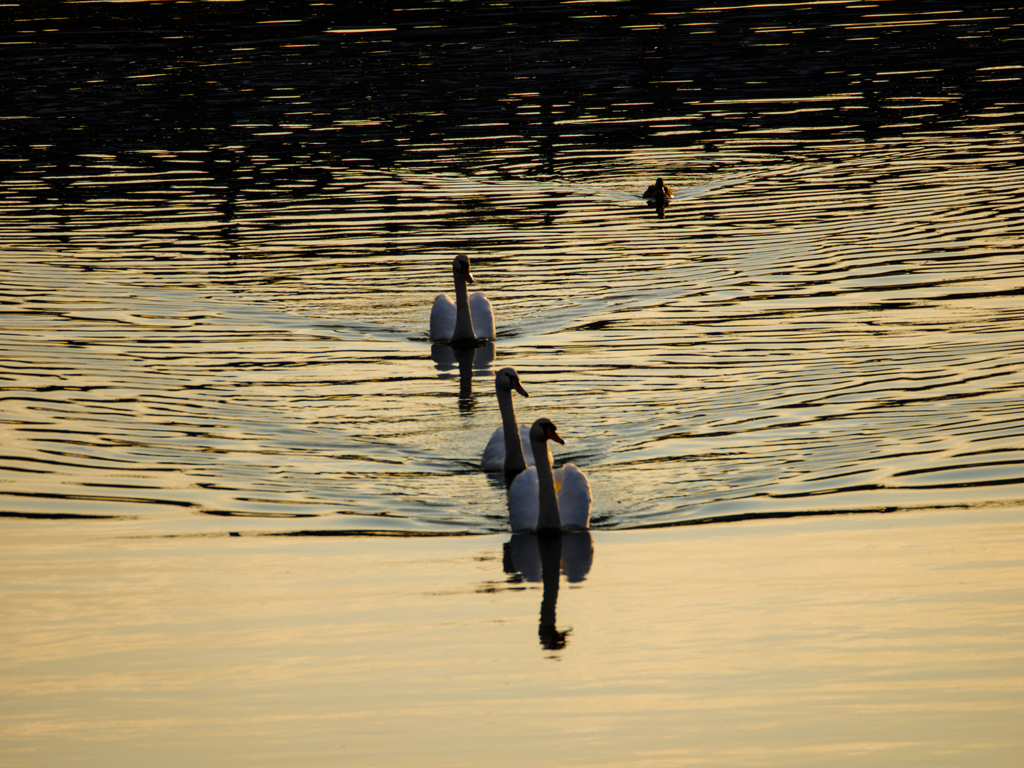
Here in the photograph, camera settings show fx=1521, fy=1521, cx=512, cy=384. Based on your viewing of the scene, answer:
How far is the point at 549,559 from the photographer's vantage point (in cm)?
1364

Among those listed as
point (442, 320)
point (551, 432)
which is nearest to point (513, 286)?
point (442, 320)

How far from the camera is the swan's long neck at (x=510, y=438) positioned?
1571 cm

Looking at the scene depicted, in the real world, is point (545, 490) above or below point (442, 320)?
A: above

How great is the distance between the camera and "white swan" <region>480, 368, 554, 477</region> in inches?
619

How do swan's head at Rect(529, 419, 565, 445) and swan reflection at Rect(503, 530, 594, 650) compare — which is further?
swan's head at Rect(529, 419, 565, 445)

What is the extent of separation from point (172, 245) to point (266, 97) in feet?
54.7

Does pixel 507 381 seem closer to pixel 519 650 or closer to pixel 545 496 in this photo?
pixel 545 496

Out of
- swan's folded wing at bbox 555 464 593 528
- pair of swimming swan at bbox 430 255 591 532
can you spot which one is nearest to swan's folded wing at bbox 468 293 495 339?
pair of swimming swan at bbox 430 255 591 532

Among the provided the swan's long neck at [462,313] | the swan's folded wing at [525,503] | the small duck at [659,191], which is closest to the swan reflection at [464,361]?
the swan's long neck at [462,313]

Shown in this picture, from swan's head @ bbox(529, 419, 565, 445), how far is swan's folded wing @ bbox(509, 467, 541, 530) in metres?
0.57

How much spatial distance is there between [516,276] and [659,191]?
5800 mm

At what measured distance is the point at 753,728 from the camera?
10133 mm

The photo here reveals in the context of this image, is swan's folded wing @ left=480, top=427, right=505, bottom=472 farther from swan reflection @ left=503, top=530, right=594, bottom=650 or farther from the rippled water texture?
swan reflection @ left=503, top=530, right=594, bottom=650

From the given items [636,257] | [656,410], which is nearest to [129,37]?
[636,257]
